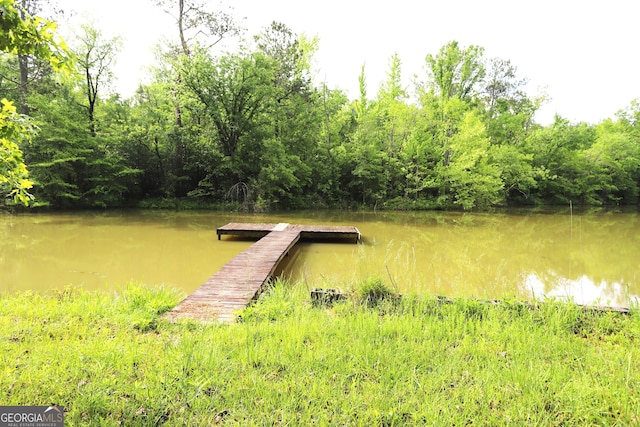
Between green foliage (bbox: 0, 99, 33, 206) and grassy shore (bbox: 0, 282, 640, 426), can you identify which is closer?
grassy shore (bbox: 0, 282, 640, 426)

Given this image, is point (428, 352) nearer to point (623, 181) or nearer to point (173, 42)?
point (173, 42)

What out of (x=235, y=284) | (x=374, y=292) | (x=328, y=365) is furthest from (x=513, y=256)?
(x=328, y=365)

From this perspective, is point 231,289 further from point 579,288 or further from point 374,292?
point 579,288

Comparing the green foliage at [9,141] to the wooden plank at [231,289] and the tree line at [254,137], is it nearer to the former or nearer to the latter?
the wooden plank at [231,289]

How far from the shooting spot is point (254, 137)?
61.8 feet

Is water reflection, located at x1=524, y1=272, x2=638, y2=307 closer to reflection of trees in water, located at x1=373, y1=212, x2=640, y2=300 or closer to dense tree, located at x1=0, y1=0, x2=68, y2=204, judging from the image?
reflection of trees in water, located at x1=373, y1=212, x2=640, y2=300

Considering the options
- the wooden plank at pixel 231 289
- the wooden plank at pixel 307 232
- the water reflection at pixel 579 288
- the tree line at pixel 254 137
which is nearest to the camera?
the wooden plank at pixel 231 289

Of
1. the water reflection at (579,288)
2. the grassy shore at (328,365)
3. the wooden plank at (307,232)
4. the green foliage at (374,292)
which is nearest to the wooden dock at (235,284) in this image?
the grassy shore at (328,365)

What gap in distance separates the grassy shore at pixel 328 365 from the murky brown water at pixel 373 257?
1108mm

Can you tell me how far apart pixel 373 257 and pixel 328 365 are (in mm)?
3701

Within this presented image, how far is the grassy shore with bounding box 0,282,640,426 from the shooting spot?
2.07m

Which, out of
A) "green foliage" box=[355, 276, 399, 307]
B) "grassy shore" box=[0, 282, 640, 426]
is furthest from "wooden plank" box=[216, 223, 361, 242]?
"grassy shore" box=[0, 282, 640, 426]

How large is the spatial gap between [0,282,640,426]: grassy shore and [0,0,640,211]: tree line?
14950mm

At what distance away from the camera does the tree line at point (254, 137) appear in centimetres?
1691
